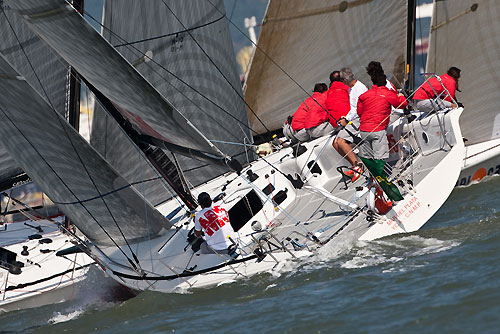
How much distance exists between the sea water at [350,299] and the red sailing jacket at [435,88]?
2039mm

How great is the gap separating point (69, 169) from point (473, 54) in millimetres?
7374

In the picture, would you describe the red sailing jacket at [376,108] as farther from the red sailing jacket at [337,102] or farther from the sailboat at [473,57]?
the sailboat at [473,57]

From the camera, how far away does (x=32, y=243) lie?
479 inches

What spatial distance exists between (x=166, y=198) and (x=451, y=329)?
6.53 meters

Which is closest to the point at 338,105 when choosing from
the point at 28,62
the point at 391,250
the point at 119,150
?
the point at 391,250

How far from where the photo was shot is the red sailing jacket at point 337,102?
36.5ft

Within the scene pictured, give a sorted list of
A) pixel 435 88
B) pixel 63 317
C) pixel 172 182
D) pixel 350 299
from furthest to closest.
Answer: pixel 435 88 < pixel 172 182 < pixel 63 317 < pixel 350 299

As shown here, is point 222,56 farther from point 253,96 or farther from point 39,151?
point 39,151

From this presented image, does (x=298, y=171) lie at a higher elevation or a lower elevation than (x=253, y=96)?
lower

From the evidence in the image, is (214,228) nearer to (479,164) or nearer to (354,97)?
(354,97)

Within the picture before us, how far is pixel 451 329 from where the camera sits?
6.68 m

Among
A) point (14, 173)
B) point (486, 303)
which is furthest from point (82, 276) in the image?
point (486, 303)

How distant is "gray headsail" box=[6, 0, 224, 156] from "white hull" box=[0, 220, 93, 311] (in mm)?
2872

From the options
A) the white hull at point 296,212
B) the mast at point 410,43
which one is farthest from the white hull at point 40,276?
the mast at point 410,43
